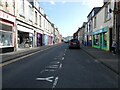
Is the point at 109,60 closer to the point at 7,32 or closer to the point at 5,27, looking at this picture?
the point at 5,27

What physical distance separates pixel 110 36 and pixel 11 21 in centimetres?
1360

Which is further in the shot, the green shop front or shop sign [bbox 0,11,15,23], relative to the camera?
the green shop front

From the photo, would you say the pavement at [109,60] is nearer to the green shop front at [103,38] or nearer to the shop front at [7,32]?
the green shop front at [103,38]

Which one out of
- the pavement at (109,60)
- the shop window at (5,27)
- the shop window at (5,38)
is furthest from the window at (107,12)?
the shop window at (5,38)

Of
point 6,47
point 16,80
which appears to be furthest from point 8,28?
point 16,80

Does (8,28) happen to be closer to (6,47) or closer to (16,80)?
(6,47)

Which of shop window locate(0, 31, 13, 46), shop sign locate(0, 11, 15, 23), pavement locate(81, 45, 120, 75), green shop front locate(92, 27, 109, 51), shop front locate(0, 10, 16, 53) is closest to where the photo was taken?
pavement locate(81, 45, 120, 75)

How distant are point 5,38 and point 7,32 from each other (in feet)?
2.74

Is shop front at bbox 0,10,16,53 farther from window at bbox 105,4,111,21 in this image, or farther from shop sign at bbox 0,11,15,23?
window at bbox 105,4,111,21

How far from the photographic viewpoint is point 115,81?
4.70 metres

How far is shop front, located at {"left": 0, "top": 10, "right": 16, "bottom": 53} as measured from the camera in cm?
1351

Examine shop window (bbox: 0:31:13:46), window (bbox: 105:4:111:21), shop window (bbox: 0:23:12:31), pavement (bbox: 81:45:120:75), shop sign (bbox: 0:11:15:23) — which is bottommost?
pavement (bbox: 81:45:120:75)

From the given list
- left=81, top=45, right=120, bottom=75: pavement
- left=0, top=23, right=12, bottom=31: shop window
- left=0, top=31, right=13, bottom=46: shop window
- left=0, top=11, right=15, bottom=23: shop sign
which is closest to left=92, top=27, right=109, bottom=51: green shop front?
left=81, top=45, right=120, bottom=75: pavement

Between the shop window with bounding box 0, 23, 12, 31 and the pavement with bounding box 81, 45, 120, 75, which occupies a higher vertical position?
the shop window with bounding box 0, 23, 12, 31
